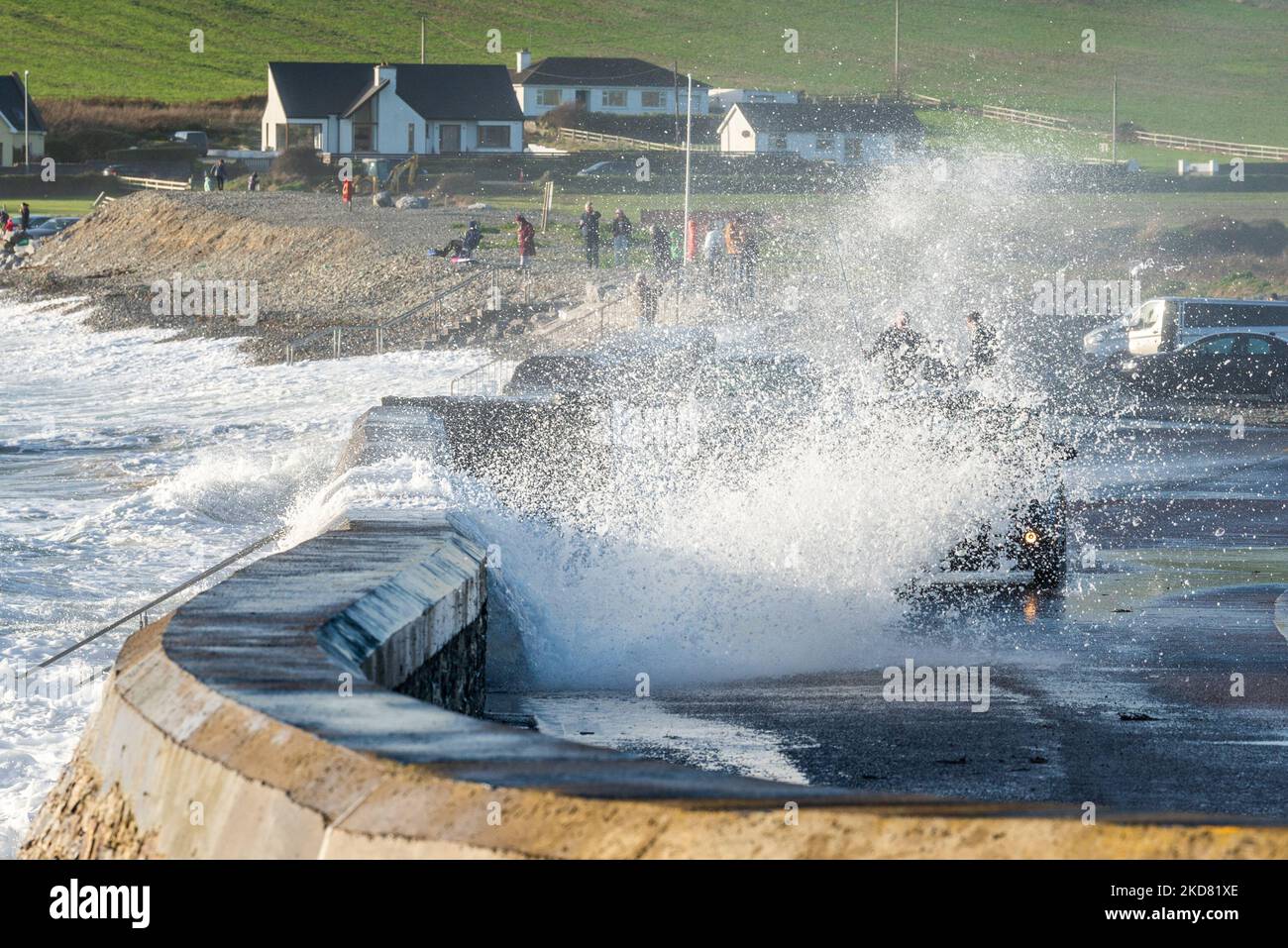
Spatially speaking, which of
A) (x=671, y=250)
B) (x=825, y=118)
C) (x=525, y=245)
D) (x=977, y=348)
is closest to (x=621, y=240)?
(x=671, y=250)

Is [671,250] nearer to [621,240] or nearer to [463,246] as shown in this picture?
[621,240]

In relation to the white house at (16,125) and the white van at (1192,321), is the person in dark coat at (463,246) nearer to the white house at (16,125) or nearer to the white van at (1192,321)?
the white van at (1192,321)

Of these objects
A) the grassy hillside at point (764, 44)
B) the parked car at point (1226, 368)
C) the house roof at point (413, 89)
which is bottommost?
the parked car at point (1226, 368)

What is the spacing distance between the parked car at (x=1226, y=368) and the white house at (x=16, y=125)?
7933 cm

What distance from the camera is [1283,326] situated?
95.9 ft

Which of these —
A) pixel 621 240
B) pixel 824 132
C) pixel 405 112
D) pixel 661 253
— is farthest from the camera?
pixel 405 112

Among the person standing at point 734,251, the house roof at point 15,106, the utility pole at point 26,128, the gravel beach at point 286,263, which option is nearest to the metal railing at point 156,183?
the utility pole at point 26,128

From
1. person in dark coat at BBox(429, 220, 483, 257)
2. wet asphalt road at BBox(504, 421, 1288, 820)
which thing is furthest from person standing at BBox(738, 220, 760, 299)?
wet asphalt road at BBox(504, 421, 1288, 820)

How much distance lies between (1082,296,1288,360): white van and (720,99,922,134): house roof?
6217 cm

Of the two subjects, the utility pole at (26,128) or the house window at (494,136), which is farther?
the utility pole at (26,128)

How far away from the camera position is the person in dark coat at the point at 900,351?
19719 millimetres

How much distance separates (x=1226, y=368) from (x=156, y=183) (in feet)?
214

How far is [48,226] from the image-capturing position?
72188mm
